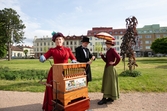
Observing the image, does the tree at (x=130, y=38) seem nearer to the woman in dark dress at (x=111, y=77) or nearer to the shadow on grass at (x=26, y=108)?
the woman in dark dress at (x=111, y=77)

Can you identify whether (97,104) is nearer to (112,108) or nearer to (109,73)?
(112,108)

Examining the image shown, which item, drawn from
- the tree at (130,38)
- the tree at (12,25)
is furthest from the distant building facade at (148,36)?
the tree at (130,38)

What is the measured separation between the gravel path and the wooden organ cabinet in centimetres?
139

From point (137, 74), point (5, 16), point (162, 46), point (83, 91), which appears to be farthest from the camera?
point (5, 16)

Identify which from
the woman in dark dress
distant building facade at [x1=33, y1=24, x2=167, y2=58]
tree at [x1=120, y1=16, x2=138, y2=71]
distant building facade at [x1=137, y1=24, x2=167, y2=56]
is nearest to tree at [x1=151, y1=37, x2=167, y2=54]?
tree at [x1=120, y1=16, x2=138, y2=71]

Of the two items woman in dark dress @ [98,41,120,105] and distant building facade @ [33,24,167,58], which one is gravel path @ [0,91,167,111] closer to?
woman in dark dress @ [98,41,120,105]

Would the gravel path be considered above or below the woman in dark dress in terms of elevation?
below

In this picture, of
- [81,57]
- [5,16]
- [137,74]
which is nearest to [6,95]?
[81,57]

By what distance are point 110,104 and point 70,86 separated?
7.36 feet

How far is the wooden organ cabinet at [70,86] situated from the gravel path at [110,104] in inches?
54.9

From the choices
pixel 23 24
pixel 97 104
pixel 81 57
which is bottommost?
pixel 97 104

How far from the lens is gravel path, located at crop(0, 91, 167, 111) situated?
3.79 meters

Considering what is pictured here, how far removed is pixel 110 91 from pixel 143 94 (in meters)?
1.78

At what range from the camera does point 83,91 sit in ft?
8.43
